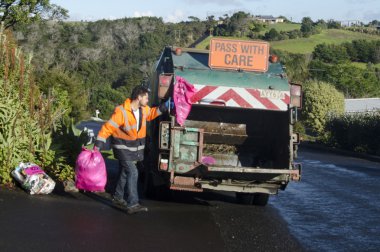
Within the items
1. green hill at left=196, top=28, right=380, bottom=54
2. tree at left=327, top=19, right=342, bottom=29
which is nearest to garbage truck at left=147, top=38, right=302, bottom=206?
green hill at left=196, top=28, right=380, bottom=54

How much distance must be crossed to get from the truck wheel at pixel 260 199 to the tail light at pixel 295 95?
5.19ft

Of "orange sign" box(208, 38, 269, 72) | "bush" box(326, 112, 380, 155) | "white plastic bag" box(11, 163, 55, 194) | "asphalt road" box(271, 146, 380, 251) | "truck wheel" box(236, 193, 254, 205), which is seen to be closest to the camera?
"asphalt road" box(271, 146, 380, 251)

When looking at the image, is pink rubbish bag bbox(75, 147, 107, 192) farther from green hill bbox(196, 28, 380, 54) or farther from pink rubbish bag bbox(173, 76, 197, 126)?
green hill bbox(196, 28, 380, 54)

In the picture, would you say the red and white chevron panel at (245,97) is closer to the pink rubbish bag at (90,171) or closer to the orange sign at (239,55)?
the orange sign at (239,55)

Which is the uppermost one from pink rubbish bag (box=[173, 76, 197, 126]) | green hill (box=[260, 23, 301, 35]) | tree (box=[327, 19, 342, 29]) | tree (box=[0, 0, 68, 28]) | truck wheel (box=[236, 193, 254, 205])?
tree (box=[327, 19, 342, 29])

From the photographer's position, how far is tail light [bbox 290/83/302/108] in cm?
840

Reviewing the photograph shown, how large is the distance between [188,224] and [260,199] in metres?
2.27

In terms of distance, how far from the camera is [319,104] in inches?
1282

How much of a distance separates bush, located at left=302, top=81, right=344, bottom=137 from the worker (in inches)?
1006

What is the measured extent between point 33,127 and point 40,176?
40.1 inches

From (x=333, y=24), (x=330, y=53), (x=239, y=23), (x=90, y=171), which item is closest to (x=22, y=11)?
(x=90, y=171)

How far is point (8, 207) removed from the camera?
7027mm

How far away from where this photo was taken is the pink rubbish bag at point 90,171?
772cm

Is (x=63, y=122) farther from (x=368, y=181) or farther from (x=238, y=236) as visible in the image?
(x=368, y=181)
